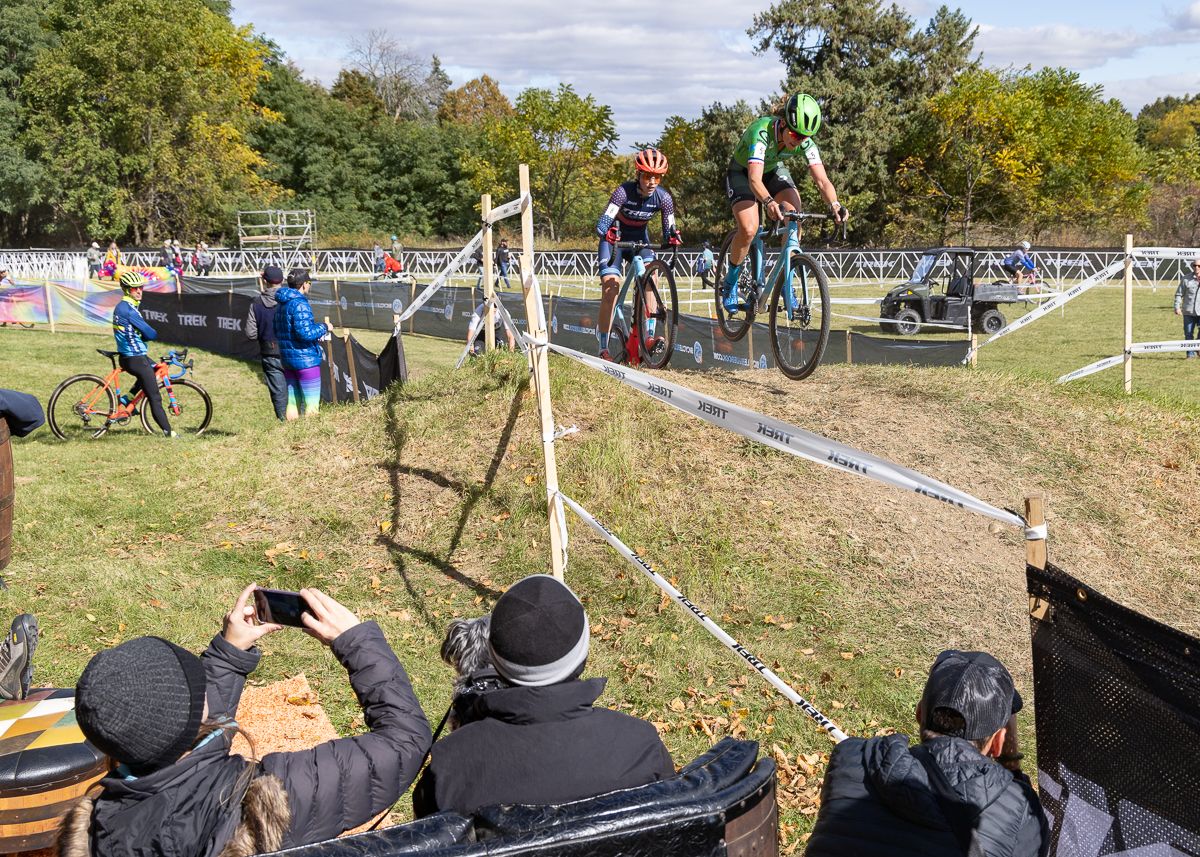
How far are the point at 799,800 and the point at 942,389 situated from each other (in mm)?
5164

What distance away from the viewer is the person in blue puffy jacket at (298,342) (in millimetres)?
10711

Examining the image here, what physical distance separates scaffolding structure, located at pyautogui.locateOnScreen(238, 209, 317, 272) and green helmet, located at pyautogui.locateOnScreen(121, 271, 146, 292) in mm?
40701

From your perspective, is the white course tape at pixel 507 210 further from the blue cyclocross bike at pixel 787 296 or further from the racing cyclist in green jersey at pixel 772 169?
the blue cyclocross bike at pixel 787 296

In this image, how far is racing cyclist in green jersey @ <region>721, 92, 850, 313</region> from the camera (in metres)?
7.20

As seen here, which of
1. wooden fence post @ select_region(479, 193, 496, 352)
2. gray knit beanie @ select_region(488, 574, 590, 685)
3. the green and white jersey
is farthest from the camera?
wooden fence post @ select_region(479, 193, 496, 352)

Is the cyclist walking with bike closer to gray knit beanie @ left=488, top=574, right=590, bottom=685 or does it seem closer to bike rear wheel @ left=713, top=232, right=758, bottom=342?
bike rear wheel @ left=713, top=232, right=758, bottom=342

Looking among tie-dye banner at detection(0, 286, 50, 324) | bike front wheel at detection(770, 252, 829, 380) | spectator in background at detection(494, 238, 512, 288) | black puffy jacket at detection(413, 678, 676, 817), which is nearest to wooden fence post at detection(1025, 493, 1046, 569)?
black puffy jacket at detection(413, 678, 676, 817)

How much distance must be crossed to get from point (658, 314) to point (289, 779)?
24.3 ft

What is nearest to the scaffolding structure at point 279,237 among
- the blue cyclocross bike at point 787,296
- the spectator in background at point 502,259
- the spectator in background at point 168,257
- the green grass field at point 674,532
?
the spectator in background at point 168,257

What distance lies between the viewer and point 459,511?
7.95 metres

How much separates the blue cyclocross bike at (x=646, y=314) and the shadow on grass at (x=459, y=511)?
1.47 metres

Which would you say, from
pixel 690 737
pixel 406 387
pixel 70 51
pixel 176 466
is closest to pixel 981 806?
pixel 690 737

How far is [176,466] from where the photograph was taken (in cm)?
985

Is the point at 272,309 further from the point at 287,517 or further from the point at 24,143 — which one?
the point at 24,143
